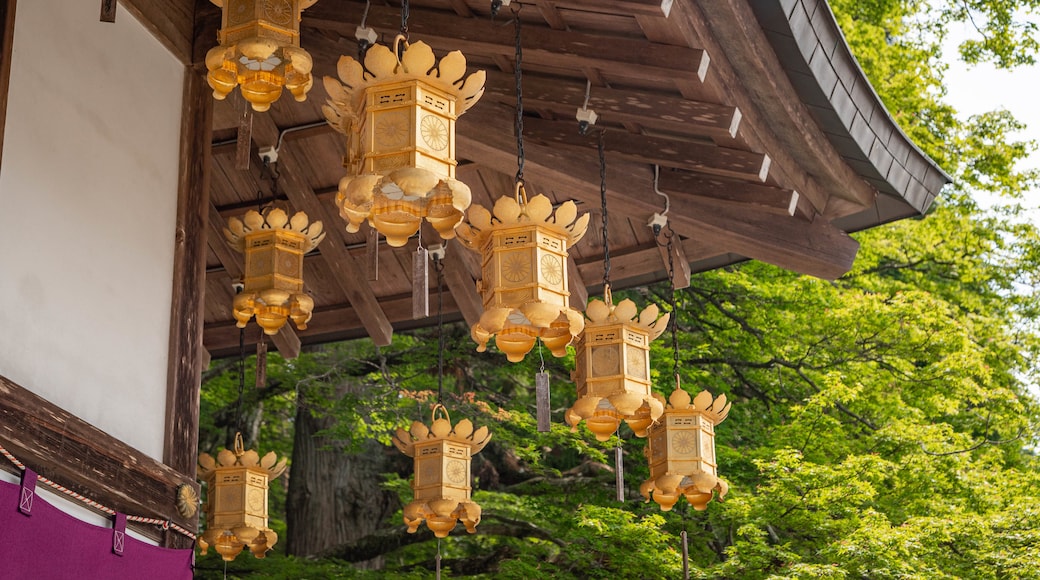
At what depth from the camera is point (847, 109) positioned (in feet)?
20.5

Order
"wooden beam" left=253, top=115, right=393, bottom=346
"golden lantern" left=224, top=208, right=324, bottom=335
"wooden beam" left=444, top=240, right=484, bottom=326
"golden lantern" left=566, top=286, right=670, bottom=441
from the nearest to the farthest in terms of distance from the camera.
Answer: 1. "golden lantern" left=566, top=286, right=670, bottom=441
2. "golden lantern" left=224, top=208, right=324, bottom=335
3. "wooden beam" left=253, top=115, right=393, bottom=346
4. "wooden beam" left=444, top=240, right=484, bottom=326

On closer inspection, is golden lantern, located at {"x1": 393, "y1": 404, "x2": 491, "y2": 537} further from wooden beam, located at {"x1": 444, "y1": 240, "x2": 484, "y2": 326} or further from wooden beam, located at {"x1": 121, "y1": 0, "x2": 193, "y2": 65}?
wooden beam, located at {"x1": 121, "y1": 0, "x2": 193, "y2": 65}

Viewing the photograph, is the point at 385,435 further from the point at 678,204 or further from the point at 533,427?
the point at 678,204

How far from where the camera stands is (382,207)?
429 centimetres

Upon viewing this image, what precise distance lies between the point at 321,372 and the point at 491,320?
7179mm

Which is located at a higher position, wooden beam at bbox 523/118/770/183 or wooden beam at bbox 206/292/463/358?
wooden beam at bbox 523/118/770/183

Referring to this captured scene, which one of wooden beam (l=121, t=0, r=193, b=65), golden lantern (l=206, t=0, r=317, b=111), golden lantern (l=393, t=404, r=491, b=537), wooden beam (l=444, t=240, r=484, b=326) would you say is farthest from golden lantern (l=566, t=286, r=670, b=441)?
wooden beam (l=121, t=0, r=193, b=65)

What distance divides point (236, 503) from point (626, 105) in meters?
2.88

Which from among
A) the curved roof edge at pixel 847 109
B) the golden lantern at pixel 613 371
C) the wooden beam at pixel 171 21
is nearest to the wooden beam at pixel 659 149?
the curved roof edge at pixel 847 109

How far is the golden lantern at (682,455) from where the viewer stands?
6.14 m

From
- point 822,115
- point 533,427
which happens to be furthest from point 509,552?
point 822,115

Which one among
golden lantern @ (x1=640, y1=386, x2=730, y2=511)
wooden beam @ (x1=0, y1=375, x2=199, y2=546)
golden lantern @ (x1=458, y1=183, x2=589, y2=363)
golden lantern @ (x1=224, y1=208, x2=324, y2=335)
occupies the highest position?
golden lantern @ (x1=224, y1=208, x2=324, y2=335)

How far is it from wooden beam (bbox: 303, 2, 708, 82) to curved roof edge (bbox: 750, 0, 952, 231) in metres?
0.51

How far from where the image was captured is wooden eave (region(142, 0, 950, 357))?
548 centimetres
